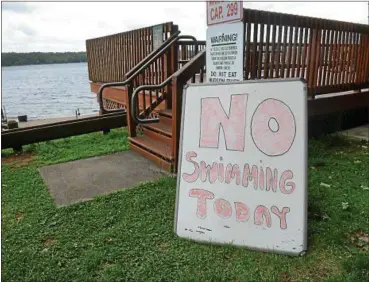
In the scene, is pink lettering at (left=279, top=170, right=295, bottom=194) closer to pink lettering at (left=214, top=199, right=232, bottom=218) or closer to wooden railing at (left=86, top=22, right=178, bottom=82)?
pink lettering at (left=214, top=199, right=232, bottom=218)

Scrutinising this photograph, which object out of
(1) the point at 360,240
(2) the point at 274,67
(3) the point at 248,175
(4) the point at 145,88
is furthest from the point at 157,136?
(1) the point at 360,240

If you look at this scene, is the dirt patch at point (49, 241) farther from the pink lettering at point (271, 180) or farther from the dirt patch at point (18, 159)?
the dirt patch at point (18, 159)

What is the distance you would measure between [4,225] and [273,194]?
2.28 metres

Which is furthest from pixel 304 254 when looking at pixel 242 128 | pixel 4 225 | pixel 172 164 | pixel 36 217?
pixel 4 225

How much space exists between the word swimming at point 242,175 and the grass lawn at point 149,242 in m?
0.47

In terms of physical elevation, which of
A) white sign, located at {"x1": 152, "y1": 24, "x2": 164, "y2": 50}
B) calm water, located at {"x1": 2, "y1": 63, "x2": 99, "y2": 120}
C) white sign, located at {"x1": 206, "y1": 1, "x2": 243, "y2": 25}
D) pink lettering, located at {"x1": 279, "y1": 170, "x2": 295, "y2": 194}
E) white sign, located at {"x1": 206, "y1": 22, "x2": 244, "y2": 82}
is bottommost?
calm water, located at {"x1": 2, "y1": 63, "x2": 99, "y2": 120}

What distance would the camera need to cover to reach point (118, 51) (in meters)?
7.84

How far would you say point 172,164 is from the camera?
154 inches

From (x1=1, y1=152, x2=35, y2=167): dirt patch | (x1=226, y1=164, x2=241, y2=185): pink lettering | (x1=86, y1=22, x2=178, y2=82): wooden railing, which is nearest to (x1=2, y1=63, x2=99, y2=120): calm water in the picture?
(x1=86, y1=22, x2=178, y2=82): wooden railing

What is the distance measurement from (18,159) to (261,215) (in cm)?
395

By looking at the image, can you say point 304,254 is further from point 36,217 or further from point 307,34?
point 307,34

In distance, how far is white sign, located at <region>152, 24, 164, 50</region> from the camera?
551cm

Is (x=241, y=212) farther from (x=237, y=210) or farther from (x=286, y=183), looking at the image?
(x=286, y=183)

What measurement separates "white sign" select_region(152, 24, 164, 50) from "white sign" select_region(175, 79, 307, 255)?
10.6ft
